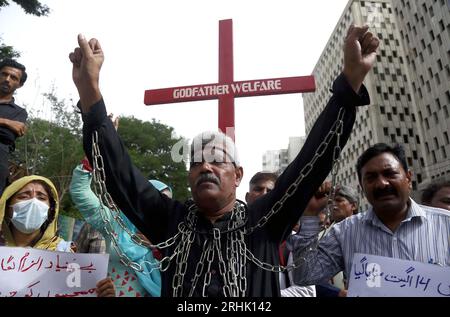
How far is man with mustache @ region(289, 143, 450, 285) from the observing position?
2.02m

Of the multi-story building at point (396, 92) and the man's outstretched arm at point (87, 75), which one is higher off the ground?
the multi-story building at point (396, 92)

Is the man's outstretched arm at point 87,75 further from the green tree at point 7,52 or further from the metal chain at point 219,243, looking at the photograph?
the green tree at point 7,52

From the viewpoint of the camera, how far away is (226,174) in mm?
1896

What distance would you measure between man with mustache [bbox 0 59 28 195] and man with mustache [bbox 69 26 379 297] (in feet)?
6.54

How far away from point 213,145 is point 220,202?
34cm

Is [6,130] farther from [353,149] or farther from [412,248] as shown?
[353,149]

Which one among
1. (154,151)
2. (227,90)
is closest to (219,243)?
(227,90)

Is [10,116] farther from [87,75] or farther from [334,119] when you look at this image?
[334,119]

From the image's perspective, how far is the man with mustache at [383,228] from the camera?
6.63ft

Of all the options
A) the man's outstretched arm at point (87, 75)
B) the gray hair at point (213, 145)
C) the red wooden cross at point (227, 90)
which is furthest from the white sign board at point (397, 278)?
the red wooden cross at point (227, 90)

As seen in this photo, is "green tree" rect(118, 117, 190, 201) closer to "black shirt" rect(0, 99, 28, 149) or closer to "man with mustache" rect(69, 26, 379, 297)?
"black shirt" rect(0, 99, 28, 149)

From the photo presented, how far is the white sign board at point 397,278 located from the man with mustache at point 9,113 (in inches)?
123

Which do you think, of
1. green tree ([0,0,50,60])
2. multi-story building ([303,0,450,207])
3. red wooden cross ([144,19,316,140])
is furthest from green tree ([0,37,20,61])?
multi-story building ([303,0,450,207])

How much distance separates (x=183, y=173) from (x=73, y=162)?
7699mm
